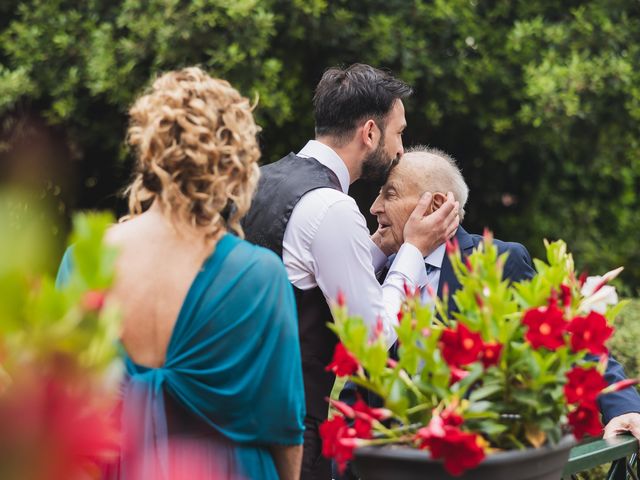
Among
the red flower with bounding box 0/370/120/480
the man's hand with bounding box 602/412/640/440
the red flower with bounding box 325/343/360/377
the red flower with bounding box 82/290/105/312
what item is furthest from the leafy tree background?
the red flower with bounding box 0/370/120/480

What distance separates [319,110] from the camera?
3.37 metres

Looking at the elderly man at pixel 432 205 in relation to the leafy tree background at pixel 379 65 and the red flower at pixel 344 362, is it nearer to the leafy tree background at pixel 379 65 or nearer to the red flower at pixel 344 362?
the red flower at pixel 344 362

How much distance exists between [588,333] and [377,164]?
1.74 m

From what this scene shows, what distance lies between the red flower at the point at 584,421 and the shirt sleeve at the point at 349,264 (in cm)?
105

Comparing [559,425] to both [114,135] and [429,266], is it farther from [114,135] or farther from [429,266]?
[114,135]

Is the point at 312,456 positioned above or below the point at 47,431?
below

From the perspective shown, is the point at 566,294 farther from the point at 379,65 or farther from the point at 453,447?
the point at 379,65

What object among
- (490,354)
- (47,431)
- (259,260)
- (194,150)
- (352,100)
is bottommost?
(352,100)

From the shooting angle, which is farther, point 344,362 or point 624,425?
point 624,425

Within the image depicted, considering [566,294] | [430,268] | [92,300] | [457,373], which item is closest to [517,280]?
[430,268]

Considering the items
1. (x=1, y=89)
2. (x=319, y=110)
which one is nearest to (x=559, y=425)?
(x=319, y=110)

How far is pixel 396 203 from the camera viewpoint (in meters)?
3.50

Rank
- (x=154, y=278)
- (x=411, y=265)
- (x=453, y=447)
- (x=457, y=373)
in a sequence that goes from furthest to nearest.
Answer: (x=411, y=265) < (x=154, y=278) < (x=457, y=373) < (x=453, y=447)

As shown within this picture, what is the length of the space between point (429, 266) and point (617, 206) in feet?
19.5
